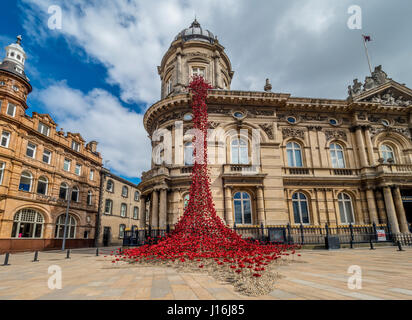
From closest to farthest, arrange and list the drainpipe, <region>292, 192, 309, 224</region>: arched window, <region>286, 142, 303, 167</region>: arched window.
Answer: <region>292, 192, 309, 224</region>: arched window, <region>286, 142, 303, 167</region>: arched window, the drainpipe

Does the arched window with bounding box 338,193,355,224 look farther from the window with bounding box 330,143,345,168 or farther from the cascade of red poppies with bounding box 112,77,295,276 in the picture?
the cascade of red poppies with bounding box 112,77,295,276

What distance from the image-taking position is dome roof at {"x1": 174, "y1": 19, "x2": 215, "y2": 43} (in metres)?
27.3

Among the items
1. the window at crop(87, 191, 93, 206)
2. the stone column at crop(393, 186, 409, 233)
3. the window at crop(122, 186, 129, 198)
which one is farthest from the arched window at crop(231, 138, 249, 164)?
the window at crop(122, 186, 129, 198)

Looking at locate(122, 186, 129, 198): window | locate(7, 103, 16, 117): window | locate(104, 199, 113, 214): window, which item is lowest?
locate(104, 199, 113, 214): window

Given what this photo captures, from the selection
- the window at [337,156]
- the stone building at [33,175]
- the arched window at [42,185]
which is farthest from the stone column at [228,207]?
the arched window at [42,185]

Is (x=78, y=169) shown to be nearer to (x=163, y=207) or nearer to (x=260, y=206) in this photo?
(x=163, y=207)

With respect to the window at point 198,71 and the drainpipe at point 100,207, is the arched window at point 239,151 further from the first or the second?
the drainpipe at point 100,207

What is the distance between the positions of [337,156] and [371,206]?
5.08m

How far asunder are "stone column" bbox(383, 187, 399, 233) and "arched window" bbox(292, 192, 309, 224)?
6.31 meters

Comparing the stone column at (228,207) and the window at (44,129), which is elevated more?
the window at (44,129)

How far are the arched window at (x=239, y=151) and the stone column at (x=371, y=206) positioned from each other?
10.9m

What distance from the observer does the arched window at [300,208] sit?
19375 millimetres
